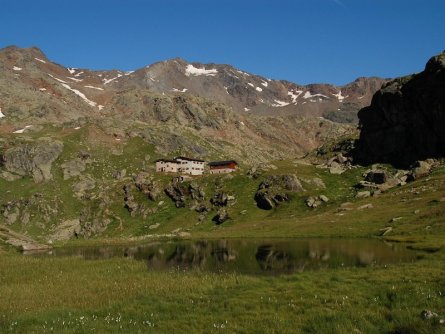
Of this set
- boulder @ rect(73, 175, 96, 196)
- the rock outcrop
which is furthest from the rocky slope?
boulder @ rect(73, 175, 96, 196)

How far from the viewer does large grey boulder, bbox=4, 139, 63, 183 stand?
184m

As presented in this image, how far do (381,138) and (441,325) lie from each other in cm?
13173

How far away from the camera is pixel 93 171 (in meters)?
194

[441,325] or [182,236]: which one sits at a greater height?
[441,325]

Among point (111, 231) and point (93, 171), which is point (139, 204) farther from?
point (93, 171)

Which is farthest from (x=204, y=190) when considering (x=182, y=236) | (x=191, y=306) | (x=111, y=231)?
(x=191, y=306)

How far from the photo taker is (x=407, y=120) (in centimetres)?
13375

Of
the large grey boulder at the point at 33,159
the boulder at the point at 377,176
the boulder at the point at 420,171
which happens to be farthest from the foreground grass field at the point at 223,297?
the large grey boulder at the point at 33,159

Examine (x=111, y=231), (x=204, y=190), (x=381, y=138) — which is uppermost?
(x=381, y=138)

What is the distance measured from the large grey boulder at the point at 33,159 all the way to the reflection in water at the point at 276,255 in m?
129

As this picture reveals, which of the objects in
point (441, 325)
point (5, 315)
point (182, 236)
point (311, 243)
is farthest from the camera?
point (182, 236)

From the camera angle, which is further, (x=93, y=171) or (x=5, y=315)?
(x=93, y=171)

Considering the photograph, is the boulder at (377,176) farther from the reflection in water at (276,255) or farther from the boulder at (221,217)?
the reflection in water at (276,255)

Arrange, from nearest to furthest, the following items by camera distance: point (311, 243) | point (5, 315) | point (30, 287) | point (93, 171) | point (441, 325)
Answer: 1. point (441, 325)
2. point (5, 315)
3. point (30, 287)
4. point (311, 243)
5. point (93, 171)
